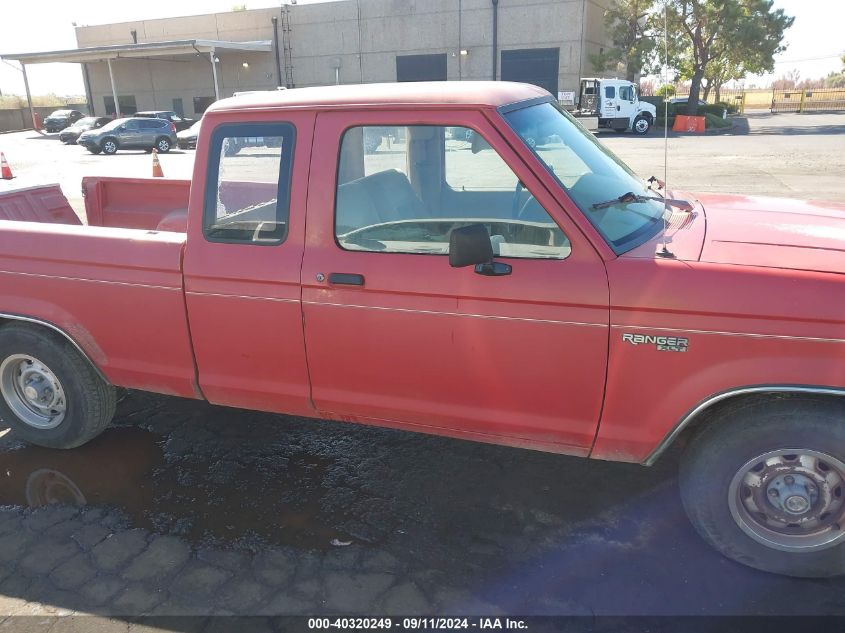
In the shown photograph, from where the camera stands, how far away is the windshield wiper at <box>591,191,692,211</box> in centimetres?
303

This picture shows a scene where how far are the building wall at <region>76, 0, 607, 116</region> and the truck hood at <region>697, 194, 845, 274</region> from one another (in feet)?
106

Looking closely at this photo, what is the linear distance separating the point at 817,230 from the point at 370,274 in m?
2.11

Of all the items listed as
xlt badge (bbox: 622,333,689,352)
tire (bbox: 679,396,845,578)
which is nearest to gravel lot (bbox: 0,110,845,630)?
tire (bbox: 679,396,845,578)

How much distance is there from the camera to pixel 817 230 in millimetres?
3035

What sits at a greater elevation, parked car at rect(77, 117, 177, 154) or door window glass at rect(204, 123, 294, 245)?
door window glass at rect(204, 123, 294, 245)

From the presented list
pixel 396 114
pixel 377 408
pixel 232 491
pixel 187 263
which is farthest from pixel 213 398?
pixel 396 114

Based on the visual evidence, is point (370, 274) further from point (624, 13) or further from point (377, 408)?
point (624, 13)

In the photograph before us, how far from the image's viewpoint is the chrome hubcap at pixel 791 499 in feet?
8.93

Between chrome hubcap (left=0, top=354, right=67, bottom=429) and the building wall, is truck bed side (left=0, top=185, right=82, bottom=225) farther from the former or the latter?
the building wall

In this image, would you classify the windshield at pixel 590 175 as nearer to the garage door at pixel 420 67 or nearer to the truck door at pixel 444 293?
the truck door at pixel 444 293

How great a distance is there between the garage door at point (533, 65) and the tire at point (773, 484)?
3799 centimetres

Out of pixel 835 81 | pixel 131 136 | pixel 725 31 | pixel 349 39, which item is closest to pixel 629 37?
pixel 725 31

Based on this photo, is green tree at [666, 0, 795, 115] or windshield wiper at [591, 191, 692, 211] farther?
green tree at [666, 0, 795, 115]

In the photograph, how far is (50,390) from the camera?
407 cm
